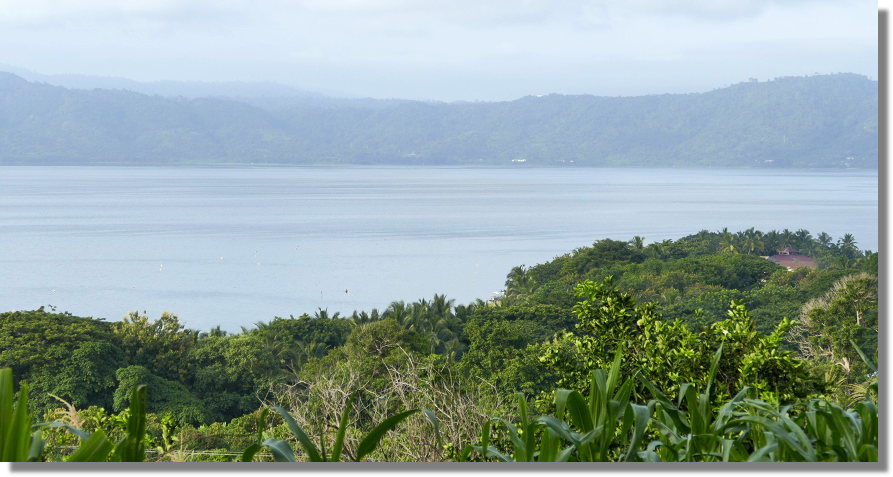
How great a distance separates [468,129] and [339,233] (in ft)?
43.1

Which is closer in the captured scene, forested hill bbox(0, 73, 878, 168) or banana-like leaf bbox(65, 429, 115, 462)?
banana-like leaf bbox(65, 429, 115, 462)

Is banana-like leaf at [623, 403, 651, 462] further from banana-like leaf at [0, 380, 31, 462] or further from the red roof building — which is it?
the red roof building

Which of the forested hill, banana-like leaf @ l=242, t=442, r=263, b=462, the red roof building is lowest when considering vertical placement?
the red roof building

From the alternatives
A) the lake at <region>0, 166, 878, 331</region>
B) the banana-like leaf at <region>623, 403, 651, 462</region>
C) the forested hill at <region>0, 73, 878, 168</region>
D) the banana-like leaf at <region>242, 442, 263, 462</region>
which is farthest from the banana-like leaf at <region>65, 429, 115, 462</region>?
the lake at <region>0, 166, 878, 331</region>

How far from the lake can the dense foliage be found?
306 cm

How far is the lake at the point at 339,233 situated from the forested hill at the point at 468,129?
48.5 inches

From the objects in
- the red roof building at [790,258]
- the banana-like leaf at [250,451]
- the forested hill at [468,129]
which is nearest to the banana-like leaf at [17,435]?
the banana-like leaf at [250,451]

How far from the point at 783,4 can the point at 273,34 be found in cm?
315

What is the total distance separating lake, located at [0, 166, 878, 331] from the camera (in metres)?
31.9

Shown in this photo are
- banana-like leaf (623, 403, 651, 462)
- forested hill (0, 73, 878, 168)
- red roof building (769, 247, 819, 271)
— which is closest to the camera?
banana-like leaf (623, 403, 651, 462)

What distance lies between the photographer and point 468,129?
2873cm

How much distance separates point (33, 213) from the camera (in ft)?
149

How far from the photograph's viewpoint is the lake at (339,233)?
3186cm

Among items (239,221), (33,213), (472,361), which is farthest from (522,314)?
(33,213)
